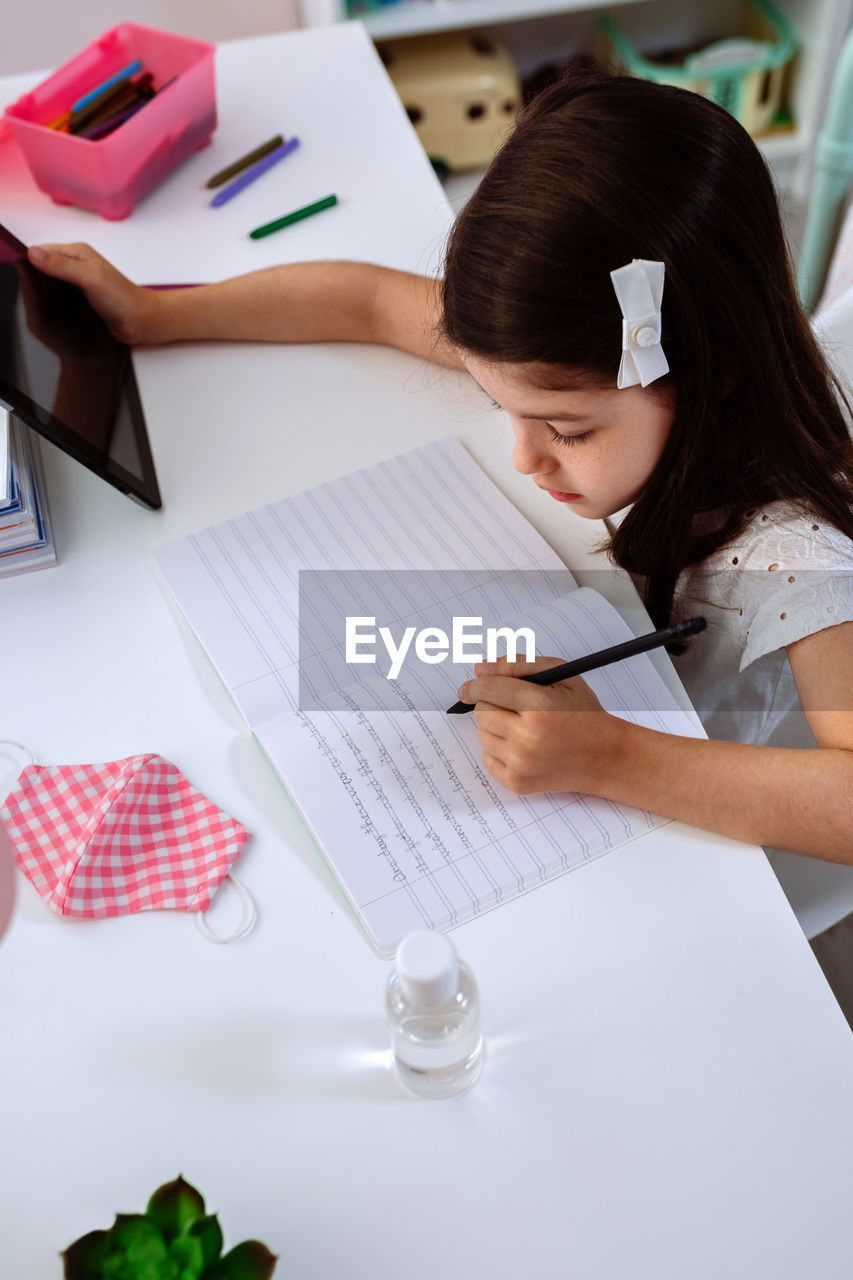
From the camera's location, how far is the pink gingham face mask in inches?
25.6

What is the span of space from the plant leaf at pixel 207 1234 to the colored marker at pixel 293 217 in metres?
0.90

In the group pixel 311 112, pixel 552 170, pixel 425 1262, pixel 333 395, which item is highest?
pixel 552 170

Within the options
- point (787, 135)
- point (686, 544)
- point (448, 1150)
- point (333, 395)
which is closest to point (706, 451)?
point (686, 544)

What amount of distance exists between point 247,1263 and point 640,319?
1.77 feet

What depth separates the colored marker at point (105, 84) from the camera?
42.9 inches

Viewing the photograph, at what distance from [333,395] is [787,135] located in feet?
4.94

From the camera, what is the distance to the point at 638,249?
2.13 ft

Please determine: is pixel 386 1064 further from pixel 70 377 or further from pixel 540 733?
pixel 70 377

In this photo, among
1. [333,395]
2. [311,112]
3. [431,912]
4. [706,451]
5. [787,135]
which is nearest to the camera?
[431,912]

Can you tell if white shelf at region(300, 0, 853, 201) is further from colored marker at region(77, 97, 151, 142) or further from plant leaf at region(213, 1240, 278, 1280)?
plant leaf at region(213, 1240, 278, 1280)

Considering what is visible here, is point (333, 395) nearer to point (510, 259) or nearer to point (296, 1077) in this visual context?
point (510, 259)

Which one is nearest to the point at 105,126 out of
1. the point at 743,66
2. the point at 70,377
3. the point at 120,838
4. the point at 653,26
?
the point at 70,377

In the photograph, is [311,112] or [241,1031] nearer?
[241,1031]

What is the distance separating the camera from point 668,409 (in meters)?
0.73
